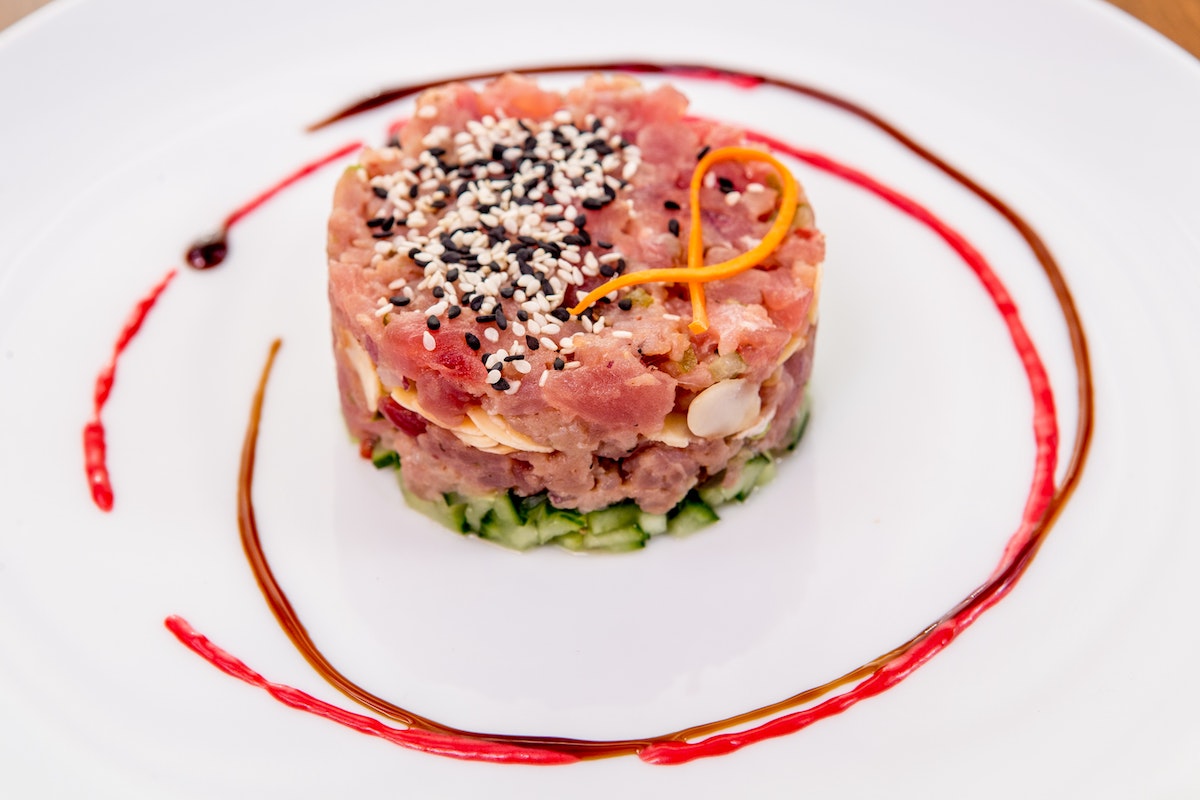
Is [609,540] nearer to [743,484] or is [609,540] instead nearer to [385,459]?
[743,484]

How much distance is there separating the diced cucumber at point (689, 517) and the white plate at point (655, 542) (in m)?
0.07

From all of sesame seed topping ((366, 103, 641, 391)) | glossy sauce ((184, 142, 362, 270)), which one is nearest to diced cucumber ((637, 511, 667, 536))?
sesame seed topping ((366, 103, 641, 391))

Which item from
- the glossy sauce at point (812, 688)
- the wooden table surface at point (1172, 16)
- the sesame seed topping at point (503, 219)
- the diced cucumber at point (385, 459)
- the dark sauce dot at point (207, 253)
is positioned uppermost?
the wooden table surface at point (1172, 16)

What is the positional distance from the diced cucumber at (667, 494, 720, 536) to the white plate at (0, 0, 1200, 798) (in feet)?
0.24

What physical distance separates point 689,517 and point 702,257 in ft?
2.92

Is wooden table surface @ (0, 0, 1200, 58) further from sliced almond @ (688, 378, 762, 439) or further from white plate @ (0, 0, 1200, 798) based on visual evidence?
sliced almond @ (688, 378, 762, 439)

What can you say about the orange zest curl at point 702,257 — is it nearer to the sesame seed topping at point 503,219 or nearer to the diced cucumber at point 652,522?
the sesame seed topping at point 503,219

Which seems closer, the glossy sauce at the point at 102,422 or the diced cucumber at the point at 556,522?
the diced cucumber at the point at 556,522

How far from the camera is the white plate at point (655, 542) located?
301cm

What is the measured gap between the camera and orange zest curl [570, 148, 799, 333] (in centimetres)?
321

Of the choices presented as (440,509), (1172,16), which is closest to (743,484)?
(440,509)

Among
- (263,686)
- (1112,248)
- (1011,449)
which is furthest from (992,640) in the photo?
(263,686)

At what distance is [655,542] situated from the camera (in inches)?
145

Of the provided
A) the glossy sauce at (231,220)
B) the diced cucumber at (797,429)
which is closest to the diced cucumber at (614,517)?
the diced cucumber at (797,429)
